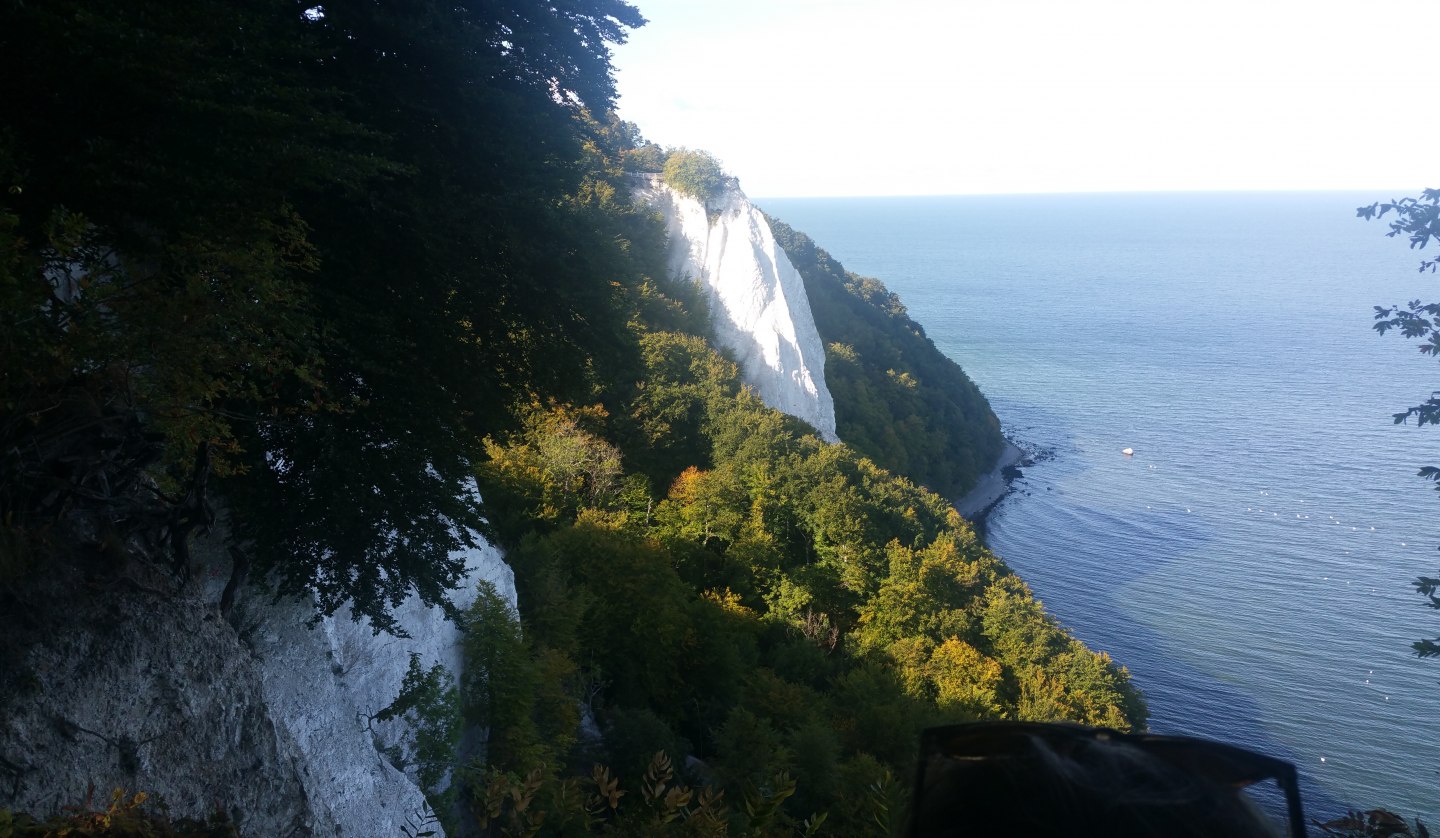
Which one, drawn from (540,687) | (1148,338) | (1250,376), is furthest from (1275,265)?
(540,687)

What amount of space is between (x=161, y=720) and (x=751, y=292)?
1503 inches

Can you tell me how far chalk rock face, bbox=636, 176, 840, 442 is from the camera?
40875 mm

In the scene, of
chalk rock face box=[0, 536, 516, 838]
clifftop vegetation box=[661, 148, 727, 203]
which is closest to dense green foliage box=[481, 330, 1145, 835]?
chalk rock face box=[0, 536, 516, 838]

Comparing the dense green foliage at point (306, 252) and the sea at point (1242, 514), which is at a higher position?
the dense green foliage at point (306, 252)

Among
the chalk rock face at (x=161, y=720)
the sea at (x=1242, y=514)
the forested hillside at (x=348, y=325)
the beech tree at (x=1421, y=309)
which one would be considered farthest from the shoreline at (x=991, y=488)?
the chalk rock face at (x=161, y=720)

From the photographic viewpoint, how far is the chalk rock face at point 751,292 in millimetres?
40875

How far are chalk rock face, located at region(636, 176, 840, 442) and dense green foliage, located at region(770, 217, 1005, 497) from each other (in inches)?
178

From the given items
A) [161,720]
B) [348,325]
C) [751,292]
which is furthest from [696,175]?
[161,720]

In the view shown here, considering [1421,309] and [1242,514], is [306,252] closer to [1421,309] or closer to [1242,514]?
[1421,309]

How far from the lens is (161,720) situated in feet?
16.6

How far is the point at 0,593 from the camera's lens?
4.54 m

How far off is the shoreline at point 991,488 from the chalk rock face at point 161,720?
44277 millimetres

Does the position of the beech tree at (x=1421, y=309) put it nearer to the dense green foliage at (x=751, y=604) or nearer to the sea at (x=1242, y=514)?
the dense green foliage at (x=751, y=604)

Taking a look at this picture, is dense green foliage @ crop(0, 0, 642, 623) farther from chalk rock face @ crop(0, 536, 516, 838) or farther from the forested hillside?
chalk rock face @ crop(0, 536, 516, 838)
